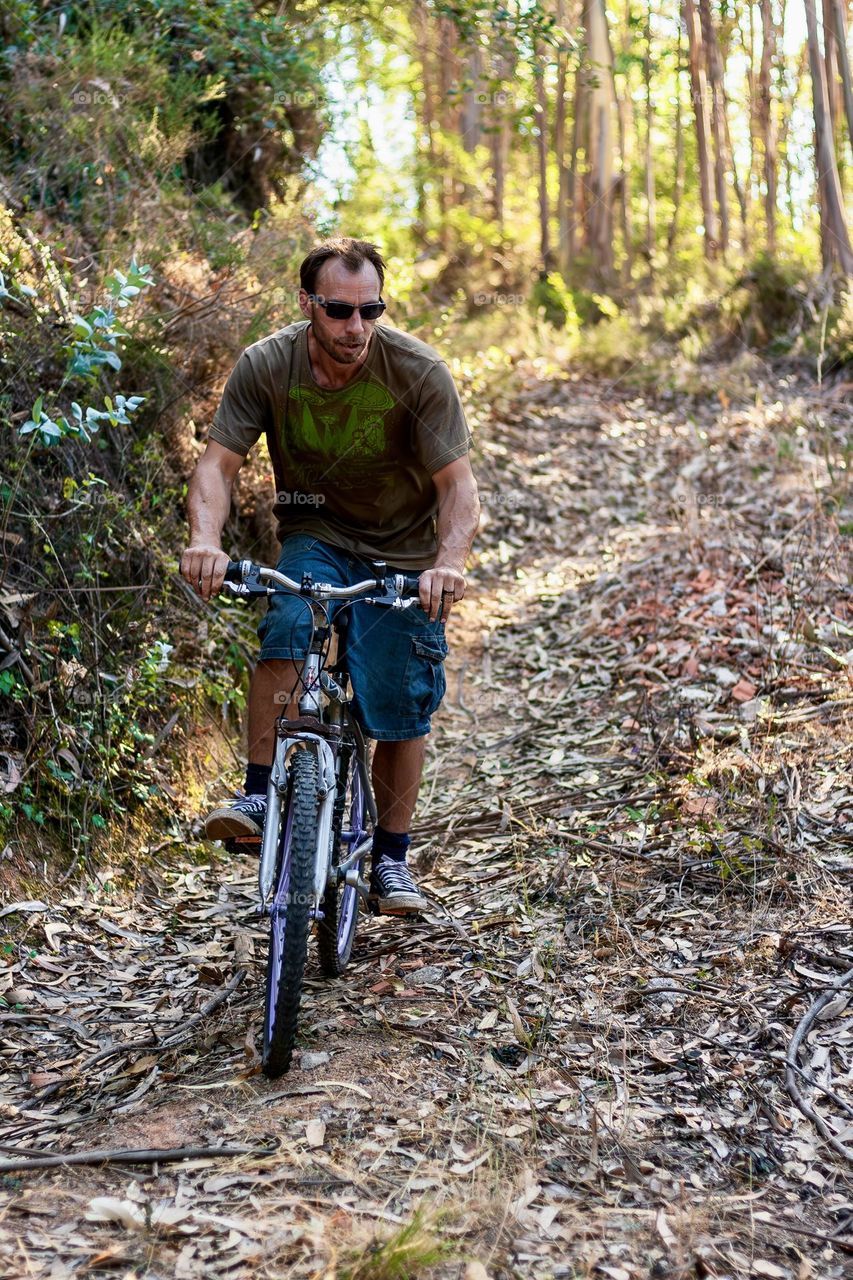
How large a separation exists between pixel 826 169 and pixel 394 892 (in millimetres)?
11421

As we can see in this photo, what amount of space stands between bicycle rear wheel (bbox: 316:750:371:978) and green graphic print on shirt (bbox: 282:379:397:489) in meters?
1.04

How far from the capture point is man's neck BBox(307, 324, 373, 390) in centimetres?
413

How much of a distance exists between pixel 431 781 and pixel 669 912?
202 cm

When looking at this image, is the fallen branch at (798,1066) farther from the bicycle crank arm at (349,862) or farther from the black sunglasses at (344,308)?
the black sunglasses at (344,308)

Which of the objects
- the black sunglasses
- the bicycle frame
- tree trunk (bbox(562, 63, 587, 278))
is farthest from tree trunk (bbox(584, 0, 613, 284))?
the bicycle frame

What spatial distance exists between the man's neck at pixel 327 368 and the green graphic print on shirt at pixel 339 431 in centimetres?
3

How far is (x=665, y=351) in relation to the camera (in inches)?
572

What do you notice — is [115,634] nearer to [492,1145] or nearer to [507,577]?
[492,1145]

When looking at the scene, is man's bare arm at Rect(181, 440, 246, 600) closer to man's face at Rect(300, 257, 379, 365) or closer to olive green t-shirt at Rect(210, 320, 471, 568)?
olive green t-shirt at Rect(210, 320, 471, 568)

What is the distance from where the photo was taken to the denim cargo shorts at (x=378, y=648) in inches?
158

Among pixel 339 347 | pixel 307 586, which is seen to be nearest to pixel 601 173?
pixel 339 347

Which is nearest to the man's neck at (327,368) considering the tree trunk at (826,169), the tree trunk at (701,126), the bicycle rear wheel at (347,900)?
the bicycle rear wheel at (347,900)

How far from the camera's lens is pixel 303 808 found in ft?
11.1

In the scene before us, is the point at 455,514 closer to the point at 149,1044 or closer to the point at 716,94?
the point at 149,1044
